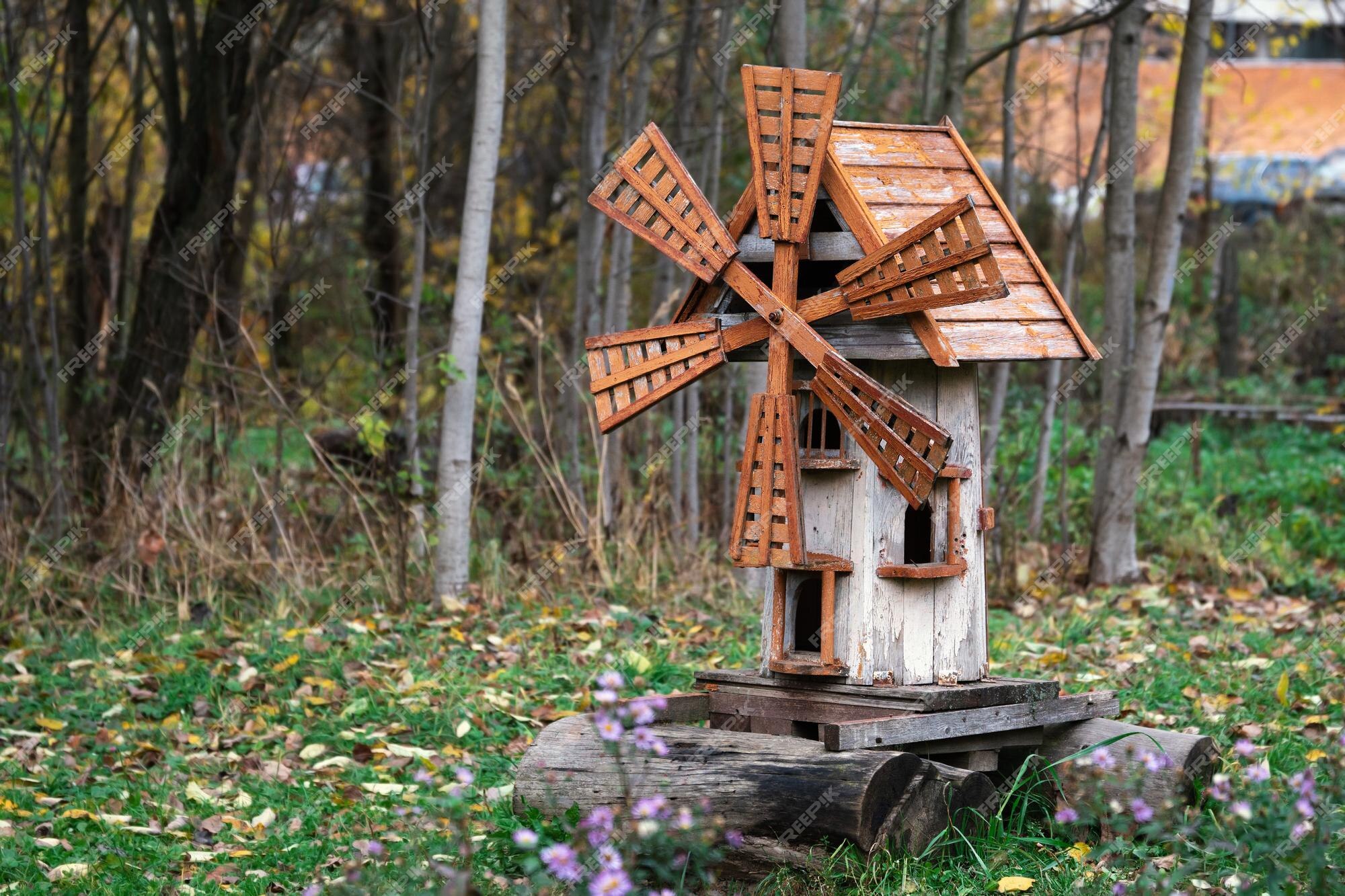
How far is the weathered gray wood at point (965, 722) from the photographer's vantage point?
457 cm

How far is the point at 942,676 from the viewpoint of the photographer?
507 cm

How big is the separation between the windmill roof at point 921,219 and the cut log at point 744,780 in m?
1.46

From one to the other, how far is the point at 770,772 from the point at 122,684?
167 inches

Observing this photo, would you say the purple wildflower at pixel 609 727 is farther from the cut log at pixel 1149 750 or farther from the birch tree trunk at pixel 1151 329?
the birch tree trunk at pixel 1151 329

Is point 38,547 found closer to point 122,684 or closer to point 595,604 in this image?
point 122,684

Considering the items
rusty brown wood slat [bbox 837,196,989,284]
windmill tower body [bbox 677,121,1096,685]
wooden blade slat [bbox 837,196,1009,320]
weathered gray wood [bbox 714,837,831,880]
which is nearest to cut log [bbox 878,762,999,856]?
weathered gray wood [bbox 714,837,831,880]

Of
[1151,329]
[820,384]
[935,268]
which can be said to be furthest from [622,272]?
[935,268]

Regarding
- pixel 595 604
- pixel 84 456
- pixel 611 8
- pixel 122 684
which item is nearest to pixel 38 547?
pixel 84 456

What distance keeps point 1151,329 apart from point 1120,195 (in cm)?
105

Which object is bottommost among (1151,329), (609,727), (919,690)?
(919,690)

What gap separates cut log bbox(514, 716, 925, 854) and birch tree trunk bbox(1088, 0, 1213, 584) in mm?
5229

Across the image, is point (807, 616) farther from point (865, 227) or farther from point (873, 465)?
point (865, 227)

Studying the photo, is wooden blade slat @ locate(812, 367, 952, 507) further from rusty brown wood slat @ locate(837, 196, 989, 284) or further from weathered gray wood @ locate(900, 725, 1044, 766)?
weathered gray wood @ locate(900, 725, 1044, 766)

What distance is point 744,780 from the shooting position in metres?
4.58
